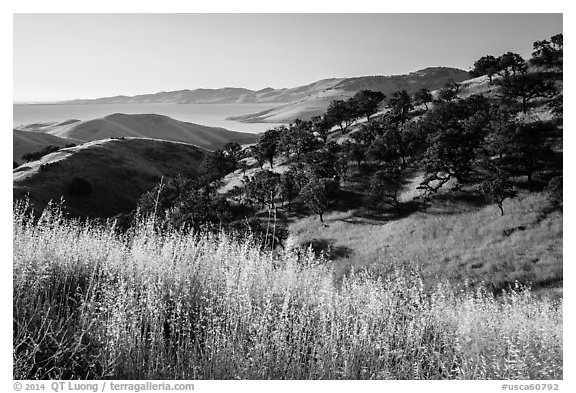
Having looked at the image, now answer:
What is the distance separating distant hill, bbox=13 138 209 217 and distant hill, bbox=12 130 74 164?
75.0 feet

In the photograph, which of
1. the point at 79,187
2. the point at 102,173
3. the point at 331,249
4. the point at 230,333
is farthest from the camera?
the point at 102,173

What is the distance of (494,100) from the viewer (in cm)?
7244

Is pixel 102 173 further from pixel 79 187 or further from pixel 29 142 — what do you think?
pixel 29 142

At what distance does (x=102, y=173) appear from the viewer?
8531 centimetres

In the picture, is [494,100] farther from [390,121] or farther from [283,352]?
[283,352]

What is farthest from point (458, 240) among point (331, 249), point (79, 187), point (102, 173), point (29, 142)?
point (29, 142)

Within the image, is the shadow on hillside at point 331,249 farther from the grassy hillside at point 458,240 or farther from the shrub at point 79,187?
the shrub at point 79,187

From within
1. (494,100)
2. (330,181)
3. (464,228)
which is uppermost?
(494,100)

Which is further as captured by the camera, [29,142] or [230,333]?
[29,142]

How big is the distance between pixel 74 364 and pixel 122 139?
111m

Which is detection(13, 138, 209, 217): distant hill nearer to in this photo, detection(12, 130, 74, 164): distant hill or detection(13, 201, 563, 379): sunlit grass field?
detection(12, 130, 74, 164): distant hill

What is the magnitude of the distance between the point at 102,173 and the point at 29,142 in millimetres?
42613

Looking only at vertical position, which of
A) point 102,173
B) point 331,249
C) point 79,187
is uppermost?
point 102,173
